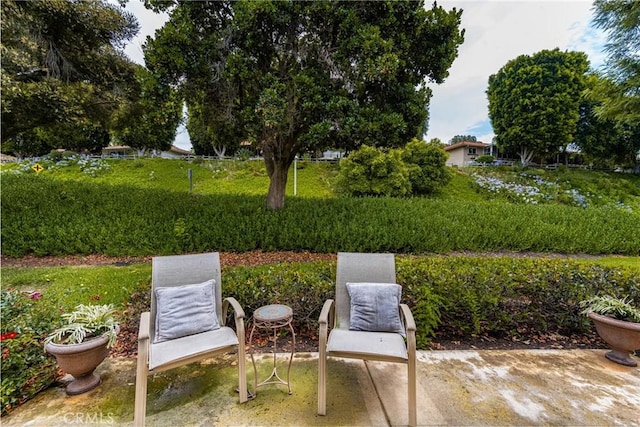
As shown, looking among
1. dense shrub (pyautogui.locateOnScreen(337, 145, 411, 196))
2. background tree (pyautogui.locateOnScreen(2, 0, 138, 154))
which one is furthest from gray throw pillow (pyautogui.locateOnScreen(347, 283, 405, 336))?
dense shrub (pyautogui.locateOnScreen(337, 145, 411, 196))

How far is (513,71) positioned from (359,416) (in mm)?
25152

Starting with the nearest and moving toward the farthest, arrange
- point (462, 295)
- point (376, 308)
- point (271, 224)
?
point (376, 308)
point (462, 295)
point (271, 224)

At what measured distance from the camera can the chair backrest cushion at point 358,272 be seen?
112 inches

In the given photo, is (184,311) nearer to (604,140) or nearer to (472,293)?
(472,293)

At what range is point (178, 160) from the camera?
64.5 feet

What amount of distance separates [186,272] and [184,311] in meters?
0.38

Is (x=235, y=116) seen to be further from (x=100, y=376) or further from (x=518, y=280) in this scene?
(x=518, y=280)

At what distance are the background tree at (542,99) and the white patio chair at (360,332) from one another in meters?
21.7

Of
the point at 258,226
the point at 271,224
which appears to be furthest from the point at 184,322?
the point at 271,224

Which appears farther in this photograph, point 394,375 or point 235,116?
point 235,116

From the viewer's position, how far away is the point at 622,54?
4.78 m

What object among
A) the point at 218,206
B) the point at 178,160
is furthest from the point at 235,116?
the point at 178,160

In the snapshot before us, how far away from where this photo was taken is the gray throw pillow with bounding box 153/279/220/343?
2.44 m

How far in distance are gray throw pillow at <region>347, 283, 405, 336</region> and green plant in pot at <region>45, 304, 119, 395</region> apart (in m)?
2.11
